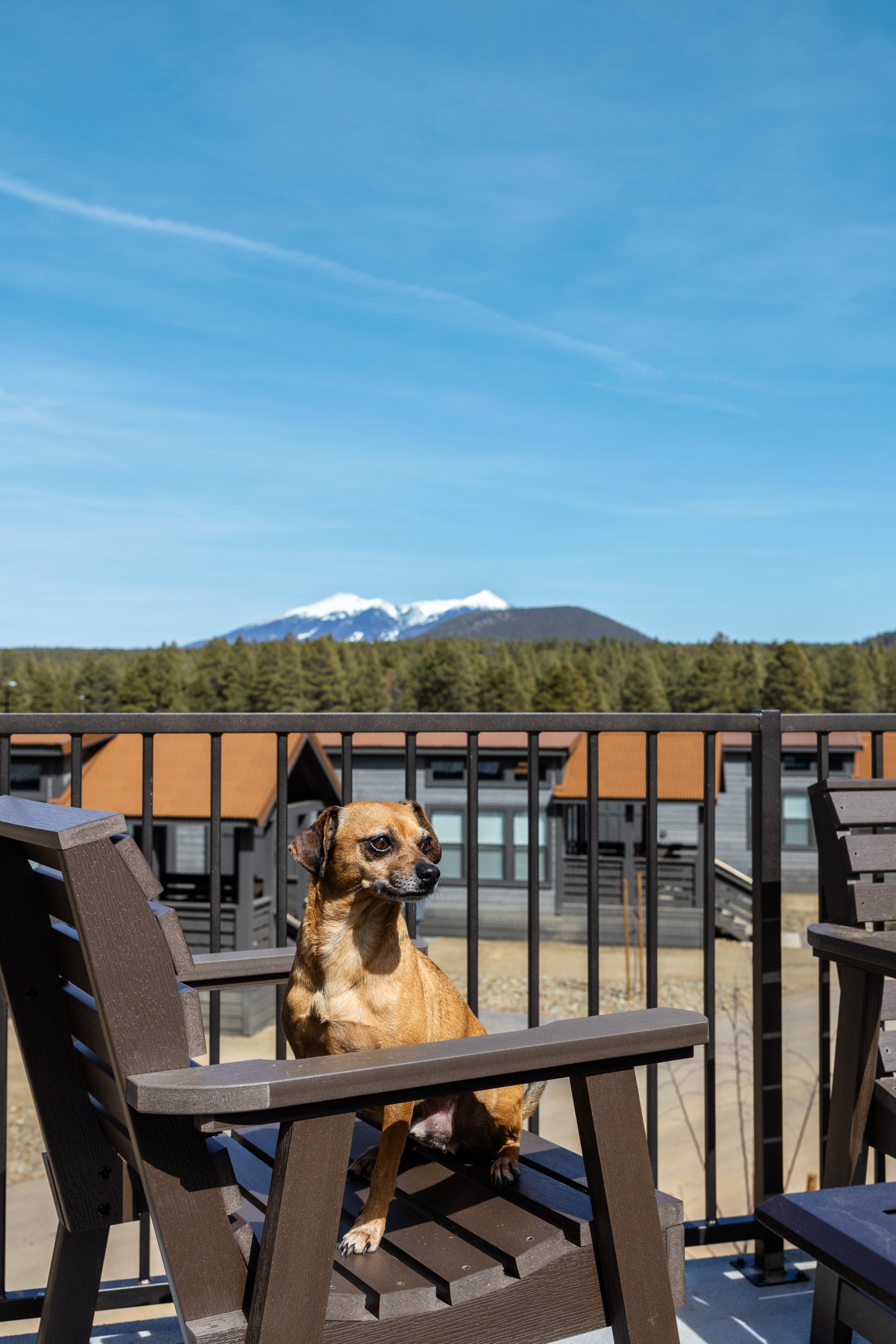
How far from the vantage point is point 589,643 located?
91688 millimetres

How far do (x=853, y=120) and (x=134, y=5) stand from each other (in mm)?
25532

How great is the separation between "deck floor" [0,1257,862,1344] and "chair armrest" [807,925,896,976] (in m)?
0.84

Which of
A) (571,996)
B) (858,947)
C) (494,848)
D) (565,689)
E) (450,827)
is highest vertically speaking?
(565,689)

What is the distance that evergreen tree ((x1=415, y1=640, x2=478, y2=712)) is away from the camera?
63062mm

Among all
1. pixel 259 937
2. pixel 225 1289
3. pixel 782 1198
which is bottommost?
pixel 259 937

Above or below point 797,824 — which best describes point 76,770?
above

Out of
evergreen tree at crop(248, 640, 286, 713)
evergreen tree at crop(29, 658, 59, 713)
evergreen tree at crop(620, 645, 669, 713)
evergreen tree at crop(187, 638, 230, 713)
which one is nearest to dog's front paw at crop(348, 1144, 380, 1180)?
evergreen tree at crop(620, 645, 669, 713)

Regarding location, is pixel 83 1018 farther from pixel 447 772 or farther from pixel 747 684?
pixel 747 684

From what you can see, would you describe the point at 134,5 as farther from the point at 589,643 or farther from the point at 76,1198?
the point at 589,643

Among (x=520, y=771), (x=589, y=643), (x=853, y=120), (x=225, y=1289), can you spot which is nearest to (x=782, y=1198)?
(x=225, y=1289)

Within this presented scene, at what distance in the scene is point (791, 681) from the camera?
192ft

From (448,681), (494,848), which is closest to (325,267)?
(448,681)

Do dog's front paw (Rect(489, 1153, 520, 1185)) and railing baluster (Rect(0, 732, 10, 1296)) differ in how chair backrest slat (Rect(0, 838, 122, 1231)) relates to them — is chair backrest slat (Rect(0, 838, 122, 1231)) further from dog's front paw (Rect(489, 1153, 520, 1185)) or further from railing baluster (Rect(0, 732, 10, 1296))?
railing baluster (Rect(0, 732, 10, 1296))

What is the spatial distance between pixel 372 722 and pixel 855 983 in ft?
3.59
